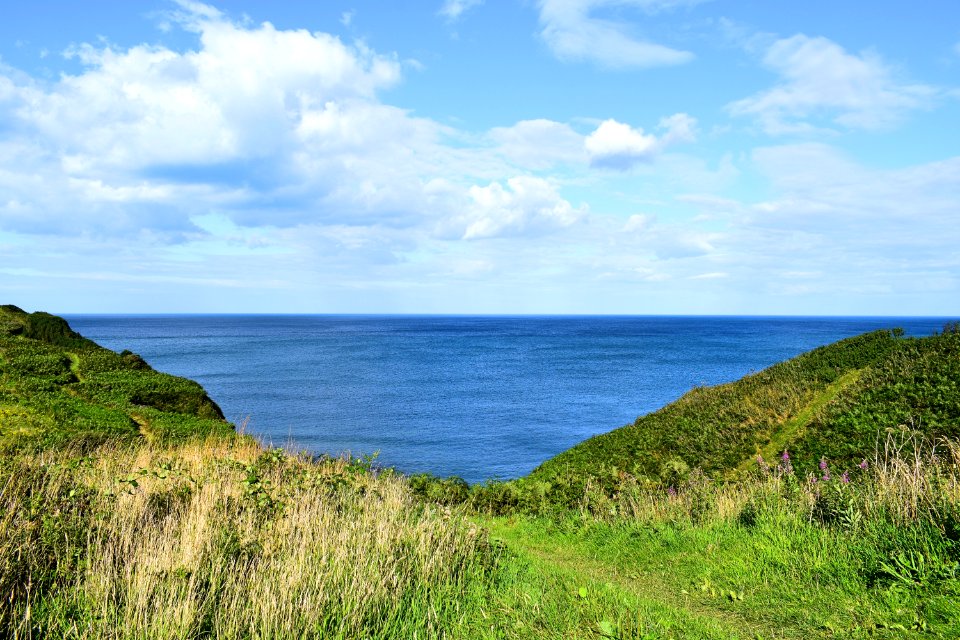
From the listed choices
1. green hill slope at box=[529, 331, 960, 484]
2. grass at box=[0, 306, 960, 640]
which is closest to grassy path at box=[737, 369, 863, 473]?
green hill slope at box=[529, 331, 960, 484]

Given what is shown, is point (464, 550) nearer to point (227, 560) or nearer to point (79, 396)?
point (227, 560)

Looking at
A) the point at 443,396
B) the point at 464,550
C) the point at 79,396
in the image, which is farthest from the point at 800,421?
the point at 443,396

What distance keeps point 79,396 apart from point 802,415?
2094cm

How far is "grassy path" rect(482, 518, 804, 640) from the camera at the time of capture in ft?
18.7

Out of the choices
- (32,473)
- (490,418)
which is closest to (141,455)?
(32,473)

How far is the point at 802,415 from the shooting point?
1634cm

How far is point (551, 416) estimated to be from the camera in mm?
42625

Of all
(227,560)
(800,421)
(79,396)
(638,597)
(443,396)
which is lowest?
(443,396)

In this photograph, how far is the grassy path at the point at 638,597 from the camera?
5.70 metres

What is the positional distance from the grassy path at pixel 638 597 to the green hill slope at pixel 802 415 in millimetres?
4870

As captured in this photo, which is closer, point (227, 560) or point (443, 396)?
point (227, 560)

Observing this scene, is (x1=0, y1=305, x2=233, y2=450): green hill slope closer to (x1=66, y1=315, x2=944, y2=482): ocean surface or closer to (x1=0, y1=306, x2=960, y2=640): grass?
(x1=0, y1=306, x2=960, y2=640): grass

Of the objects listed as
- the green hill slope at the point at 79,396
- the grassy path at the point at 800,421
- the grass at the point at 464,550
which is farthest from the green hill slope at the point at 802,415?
the green hill slope at the point at 79,396

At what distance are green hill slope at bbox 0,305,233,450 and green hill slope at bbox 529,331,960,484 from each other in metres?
10.4
